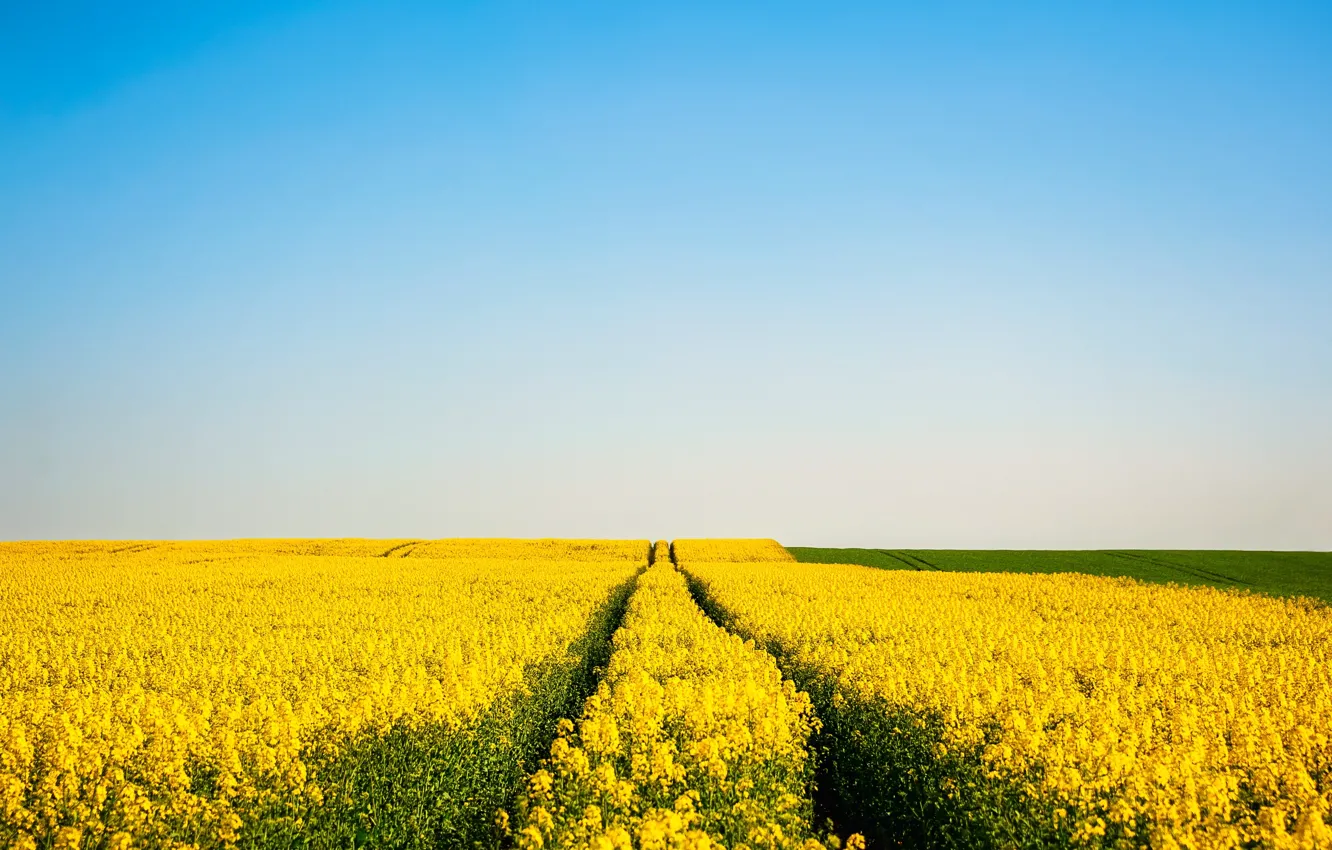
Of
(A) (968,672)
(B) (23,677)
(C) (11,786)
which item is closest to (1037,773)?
(A) (968,672)

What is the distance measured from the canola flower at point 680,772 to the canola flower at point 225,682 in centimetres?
240

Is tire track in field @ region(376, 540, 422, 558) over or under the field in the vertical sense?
under

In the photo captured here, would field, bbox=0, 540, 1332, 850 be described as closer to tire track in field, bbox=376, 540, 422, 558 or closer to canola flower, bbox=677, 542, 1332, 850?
canola flower, bbox=677, 542, 1332, 850

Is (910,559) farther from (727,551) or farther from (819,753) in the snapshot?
(819,753)

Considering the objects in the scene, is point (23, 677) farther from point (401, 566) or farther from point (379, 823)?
point (401, 566)

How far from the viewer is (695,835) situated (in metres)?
6.55

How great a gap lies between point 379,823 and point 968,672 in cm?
1010

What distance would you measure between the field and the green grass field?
24.4 meters

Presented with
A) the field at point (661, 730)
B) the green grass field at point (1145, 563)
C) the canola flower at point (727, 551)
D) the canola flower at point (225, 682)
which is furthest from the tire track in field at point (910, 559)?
the field at point (661, 730)

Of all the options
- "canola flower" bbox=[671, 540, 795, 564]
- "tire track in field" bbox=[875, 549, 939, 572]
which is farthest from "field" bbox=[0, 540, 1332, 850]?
"canola flower" bbox=[671, 540, 795, 564]

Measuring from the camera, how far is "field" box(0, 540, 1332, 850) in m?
8.09

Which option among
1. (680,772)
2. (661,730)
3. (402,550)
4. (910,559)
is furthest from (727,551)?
(680,772)

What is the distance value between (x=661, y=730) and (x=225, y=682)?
Answer: 7962mm

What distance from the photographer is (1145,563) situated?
56.5 meters
